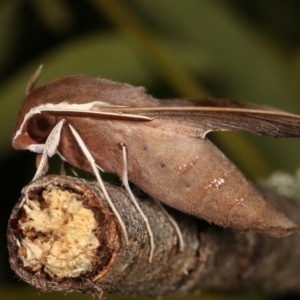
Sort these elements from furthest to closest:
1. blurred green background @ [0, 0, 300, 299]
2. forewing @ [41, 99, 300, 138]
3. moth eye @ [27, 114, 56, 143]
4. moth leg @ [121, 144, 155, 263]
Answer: blurred green background @ [0, 0, 300, 299]
moth eye @ [27, 114, 56, 143]
forewing @ [41, 99, 300, 138]
moth leg @ [121, 144, 155, 263]

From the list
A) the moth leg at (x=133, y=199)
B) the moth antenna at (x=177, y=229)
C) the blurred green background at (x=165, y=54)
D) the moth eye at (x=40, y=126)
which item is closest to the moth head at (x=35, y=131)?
the moth eye at (x=40, y=126)

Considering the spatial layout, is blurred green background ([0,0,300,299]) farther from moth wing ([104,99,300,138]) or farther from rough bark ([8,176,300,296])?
moth wing ([104,99,300,138])

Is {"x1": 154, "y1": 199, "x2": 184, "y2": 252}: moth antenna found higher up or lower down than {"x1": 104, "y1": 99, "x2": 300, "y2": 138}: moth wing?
lower down

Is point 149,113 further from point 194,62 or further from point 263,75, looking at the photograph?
point 263,75

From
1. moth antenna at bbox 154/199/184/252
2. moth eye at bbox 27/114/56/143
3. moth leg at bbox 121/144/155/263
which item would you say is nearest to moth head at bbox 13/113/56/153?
moth eye at bbox 27/114/56/143

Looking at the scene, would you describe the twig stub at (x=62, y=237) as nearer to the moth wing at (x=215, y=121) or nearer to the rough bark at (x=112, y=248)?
the rough bark at (x=112, y=248)

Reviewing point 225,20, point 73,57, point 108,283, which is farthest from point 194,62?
point 108,283
